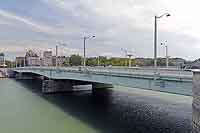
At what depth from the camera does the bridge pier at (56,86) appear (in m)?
56.4

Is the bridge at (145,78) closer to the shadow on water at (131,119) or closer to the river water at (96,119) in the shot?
the shadow on water at (131,119)

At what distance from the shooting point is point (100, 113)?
3238 cm

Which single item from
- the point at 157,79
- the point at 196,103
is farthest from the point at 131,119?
the point at 196,103

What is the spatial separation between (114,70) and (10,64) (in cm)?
16937

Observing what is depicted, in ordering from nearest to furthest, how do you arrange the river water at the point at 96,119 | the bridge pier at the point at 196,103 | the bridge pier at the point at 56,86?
the bridge pier at the point at 196,103
the river water at the point at 96,119
the bridge pier at the point at 56,86

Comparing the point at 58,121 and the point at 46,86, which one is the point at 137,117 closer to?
the point at 58,121

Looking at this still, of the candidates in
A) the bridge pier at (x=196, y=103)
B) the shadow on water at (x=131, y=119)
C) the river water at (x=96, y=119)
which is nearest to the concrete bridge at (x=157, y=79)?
the bridge pier at (x=196, y=103)

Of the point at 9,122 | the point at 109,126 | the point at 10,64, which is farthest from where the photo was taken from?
the point at 10,64

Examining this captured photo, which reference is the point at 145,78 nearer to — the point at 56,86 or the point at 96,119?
the point at 96,119

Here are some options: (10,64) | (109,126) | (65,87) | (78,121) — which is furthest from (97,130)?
(10,64)

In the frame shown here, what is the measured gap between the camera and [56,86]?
2229 inches

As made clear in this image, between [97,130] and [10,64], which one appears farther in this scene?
[10,64]

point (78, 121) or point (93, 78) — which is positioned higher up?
point (93, 78)

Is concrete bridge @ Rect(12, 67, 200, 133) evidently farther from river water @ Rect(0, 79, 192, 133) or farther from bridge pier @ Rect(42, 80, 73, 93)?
bridge pier @ Rect(42, 80, 73, 93)
